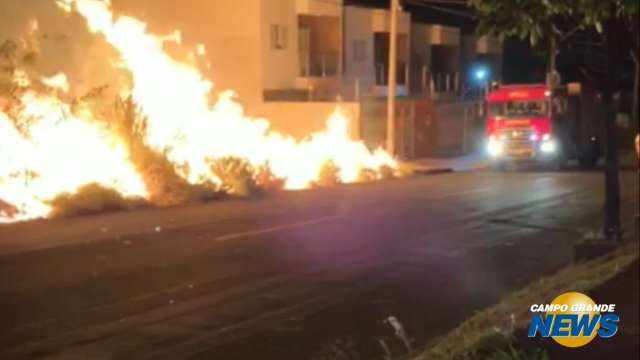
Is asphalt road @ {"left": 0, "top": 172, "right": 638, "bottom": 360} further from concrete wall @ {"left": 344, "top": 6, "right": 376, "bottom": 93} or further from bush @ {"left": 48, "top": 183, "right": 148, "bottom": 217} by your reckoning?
concrete wall @ {"left": 344, "top": 6, "right": 376, "bottom": 93}

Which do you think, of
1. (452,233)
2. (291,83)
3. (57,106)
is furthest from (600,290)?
(291,83)

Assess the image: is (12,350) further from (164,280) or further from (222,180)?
Answer: (222,180)

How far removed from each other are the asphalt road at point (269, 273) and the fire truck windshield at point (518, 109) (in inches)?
557

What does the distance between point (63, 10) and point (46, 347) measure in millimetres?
15011

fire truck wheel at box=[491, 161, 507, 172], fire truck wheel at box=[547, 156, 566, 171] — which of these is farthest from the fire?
fire truck wheel at box=[547, 156, 566, 171]

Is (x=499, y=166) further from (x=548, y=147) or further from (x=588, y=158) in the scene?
(x=588, y=158)

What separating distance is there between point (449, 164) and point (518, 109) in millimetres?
4238

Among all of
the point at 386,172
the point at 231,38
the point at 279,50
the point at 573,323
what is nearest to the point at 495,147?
the point at 386,172

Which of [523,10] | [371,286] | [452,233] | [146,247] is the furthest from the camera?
[452,233]

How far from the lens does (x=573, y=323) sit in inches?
228

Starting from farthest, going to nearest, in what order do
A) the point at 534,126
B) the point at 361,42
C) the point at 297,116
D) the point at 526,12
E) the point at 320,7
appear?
the point at 361,42, the point at 320,7, the point at 534,126, the point at 297,116, the point at 526,12

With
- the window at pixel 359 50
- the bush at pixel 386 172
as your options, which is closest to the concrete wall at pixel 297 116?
the bush at pixel 386 172

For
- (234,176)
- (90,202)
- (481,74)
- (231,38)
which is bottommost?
(90,202)

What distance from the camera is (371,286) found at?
11703 mm
